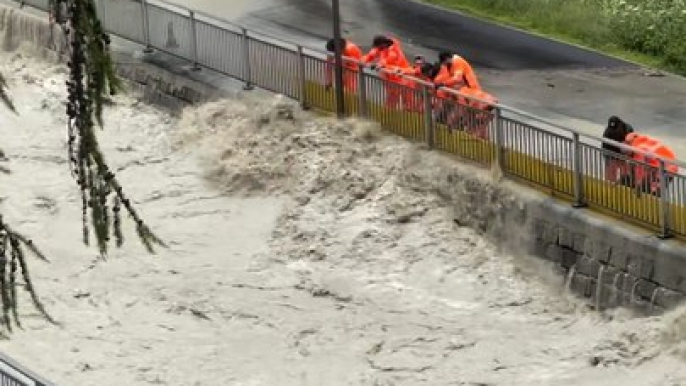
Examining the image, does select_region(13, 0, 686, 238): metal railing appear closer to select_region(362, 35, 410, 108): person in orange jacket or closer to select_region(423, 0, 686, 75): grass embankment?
select_region(362, 35, 410, 108): person in orange jacket

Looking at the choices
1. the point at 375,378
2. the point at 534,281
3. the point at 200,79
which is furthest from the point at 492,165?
the point at 200,79

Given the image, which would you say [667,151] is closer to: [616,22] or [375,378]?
[375,378]

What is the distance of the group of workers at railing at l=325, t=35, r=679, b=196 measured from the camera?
1830 centimetres

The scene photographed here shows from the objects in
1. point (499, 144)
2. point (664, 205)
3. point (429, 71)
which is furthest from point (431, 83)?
point (664, 205)

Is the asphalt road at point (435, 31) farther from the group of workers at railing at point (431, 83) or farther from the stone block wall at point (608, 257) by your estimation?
the stone block wall at point (608, 257)

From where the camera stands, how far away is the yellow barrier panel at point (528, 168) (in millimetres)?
18156

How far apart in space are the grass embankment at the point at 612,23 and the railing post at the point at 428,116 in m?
5.15

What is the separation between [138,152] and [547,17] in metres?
6.77

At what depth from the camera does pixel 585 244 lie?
61.6ft

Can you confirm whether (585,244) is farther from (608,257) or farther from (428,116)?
(428,116)

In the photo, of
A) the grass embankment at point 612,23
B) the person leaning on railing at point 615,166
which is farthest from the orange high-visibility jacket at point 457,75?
the grass embankment at point 612,23

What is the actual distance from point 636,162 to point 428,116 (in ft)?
12.2

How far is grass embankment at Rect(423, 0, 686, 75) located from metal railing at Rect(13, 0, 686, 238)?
420cm

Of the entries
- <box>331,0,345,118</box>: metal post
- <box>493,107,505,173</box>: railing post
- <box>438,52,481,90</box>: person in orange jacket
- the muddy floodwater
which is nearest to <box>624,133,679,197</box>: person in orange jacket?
the muddy floodwater
